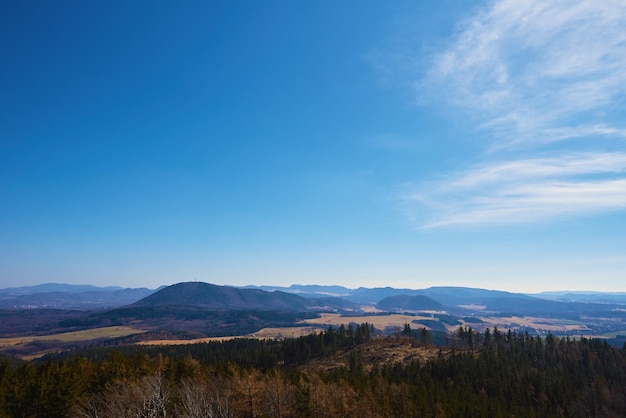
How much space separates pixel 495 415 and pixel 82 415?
9209 centimetres

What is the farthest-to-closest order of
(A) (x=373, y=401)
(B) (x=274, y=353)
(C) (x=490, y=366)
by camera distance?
(B) (x=274, y=353)
(C) (x=490, y=366)
(A) (x=373, y=401)

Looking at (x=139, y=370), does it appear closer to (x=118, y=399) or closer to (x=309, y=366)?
(x=118, y=399)

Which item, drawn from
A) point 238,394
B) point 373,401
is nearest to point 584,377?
point 373,401

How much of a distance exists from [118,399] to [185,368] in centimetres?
3522

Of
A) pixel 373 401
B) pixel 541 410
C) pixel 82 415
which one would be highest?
pixel 82 415

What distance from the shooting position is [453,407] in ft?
313

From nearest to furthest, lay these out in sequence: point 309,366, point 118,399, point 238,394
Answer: point 118,399, point 238,394, point 309,366

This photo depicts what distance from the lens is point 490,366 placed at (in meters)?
156

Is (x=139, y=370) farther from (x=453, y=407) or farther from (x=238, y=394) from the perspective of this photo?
(x=453, y=407)

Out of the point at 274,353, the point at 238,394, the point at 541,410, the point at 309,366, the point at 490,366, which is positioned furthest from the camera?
the point at 274,353

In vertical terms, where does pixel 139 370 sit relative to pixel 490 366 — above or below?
above

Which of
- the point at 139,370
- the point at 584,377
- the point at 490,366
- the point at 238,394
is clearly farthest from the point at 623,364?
the point at 139,370

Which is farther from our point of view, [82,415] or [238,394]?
[238,394]

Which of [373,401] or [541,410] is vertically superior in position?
[373,401]
